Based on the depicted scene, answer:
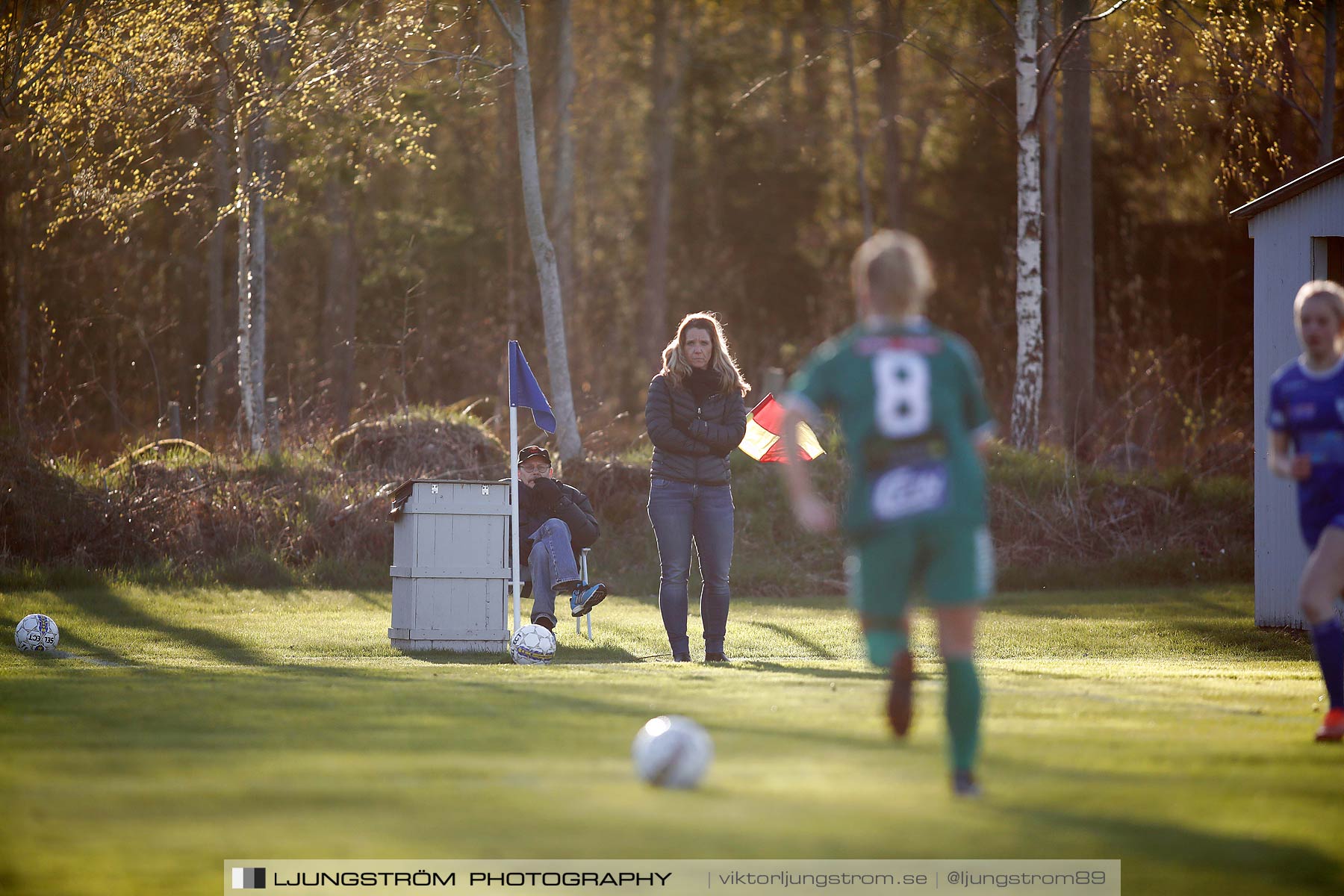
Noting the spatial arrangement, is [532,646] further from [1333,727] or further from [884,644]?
[884,644]

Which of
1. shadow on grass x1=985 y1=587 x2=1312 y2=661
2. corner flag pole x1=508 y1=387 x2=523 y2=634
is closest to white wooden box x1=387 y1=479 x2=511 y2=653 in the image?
corner flag pole x1=508 y1=387 x2=523 y2=634

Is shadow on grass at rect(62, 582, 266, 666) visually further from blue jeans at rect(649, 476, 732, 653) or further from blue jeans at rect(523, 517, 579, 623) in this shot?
blue jeans at rect(649, 476, 732, 653)

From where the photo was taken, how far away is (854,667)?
9.32 meters

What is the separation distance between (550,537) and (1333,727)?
21.7 feet

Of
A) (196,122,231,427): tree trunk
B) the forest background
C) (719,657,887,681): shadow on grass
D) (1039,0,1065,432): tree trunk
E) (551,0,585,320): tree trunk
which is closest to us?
(719,657,887,681): shadow on grass

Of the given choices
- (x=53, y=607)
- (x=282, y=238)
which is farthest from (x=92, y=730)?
(x=282, y=238)

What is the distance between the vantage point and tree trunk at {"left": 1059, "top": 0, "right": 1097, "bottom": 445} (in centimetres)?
2122

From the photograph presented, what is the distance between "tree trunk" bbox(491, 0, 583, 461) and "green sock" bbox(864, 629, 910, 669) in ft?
46.3

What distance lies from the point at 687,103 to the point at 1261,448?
27.3 metres

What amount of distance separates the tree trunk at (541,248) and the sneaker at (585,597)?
747 centimetres

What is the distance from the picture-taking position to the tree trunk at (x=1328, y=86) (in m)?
17.2

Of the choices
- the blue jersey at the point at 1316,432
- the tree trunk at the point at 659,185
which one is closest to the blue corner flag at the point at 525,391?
the blue jersey at the point at 1316,432

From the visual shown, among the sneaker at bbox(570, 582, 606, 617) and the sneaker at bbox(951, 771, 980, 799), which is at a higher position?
the sneaker at bbox(570, 582, 606, 617)

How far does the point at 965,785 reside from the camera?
14.7ft
